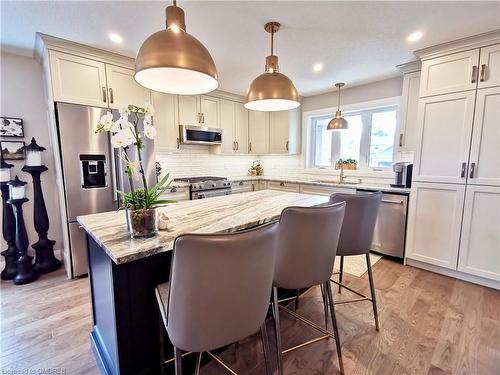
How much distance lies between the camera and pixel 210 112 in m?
4.01

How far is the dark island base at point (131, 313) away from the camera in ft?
3.80

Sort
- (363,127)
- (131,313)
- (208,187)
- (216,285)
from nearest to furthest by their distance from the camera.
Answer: (216,285) < (131,313) < (208,187) < (363,127)

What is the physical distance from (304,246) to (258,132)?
3.63m

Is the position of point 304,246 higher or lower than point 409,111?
lower

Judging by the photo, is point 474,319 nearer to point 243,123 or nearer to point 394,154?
point 394,154

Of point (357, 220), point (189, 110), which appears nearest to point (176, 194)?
point (189, 110)

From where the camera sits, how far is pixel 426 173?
2699 millimetres

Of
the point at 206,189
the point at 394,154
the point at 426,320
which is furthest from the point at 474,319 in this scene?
the point at 206,189

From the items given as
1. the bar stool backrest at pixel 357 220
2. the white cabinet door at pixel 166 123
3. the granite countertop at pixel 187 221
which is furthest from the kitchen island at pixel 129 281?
the white cabinet door at pixel 166 123

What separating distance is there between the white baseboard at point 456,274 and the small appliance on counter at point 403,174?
0.90 meters

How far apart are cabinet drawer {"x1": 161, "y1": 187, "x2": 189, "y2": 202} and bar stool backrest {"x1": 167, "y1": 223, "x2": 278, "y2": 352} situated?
2501 mm

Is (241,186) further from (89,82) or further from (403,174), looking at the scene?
(89,82)

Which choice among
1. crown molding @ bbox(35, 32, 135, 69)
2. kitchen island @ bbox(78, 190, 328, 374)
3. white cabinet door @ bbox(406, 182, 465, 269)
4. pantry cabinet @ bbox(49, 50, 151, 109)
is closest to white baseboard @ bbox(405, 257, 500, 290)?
white cabinet door @ bbox(406, 182, 465, 269)

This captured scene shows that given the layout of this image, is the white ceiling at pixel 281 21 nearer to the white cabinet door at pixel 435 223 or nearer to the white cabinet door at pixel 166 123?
the white cabinet door at pixel 166 123
